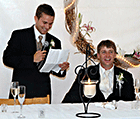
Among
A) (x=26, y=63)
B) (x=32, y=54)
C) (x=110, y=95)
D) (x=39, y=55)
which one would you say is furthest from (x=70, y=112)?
(x=32, y=54)

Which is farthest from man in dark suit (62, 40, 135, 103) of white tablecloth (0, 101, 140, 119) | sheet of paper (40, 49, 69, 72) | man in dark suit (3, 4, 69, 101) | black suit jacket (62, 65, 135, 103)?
white tablecloth (0, 101, 140, 119)

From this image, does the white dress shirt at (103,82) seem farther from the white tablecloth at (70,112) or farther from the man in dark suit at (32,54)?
the white tablecloth at (70,112)

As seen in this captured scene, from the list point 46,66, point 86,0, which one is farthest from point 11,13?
point 46,66

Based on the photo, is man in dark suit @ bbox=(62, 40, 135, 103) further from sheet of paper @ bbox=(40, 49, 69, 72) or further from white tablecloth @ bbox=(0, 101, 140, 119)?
white tablecloth @ bbox=(0, 101, 140, 119)

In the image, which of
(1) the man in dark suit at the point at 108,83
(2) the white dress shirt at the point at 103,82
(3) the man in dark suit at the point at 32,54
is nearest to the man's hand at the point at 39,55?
(3) the man in dark suit at the point at 32,54

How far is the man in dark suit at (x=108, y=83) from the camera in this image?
3.14 meters

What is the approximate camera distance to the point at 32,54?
11.5 feet

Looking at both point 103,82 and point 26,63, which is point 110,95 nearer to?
point 103,82

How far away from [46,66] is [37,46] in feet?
1.49

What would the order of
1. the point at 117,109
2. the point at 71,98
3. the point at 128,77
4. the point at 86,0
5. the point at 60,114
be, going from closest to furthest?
the point at 60,114 < the point at 117,109 < the point at 71,98 < the point at 128,77 < the point at 86,0

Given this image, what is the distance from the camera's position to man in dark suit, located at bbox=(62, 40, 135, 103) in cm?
314

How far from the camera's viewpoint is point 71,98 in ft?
10.1

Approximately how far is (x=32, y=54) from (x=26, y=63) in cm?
19

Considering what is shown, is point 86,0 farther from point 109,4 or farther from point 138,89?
point 138,89
